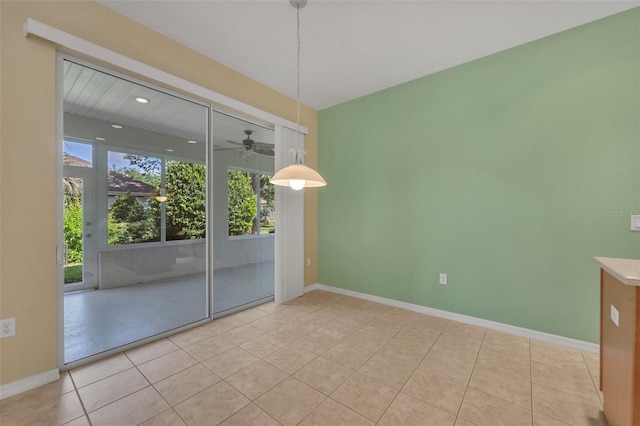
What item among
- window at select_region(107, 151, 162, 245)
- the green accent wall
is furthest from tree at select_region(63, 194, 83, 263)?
the green accent wall

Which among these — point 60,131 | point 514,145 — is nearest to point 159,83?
point 60,131

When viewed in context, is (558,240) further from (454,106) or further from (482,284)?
(454,106)

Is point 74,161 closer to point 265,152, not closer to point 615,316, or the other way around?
point 265,152

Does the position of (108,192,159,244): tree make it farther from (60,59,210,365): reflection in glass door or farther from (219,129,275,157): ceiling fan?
(219,129,275,157): ceiling fan

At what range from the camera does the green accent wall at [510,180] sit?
89.1 inches

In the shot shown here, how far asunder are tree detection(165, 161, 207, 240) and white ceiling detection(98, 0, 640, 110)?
133 centimetres

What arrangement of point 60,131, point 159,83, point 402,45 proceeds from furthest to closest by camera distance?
1. point 402,45
2. point 159,83
3. point 60,131

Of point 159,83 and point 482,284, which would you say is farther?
point 482,284

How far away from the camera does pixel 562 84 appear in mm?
2434

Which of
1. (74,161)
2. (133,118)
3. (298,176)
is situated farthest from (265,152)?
(74,161)

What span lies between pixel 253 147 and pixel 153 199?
1.47 metres

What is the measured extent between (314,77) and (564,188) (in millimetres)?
2991

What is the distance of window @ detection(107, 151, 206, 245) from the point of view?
237 centimetres

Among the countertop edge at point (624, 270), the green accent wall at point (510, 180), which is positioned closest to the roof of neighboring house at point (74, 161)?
the green accent wall at point (510, 180)
